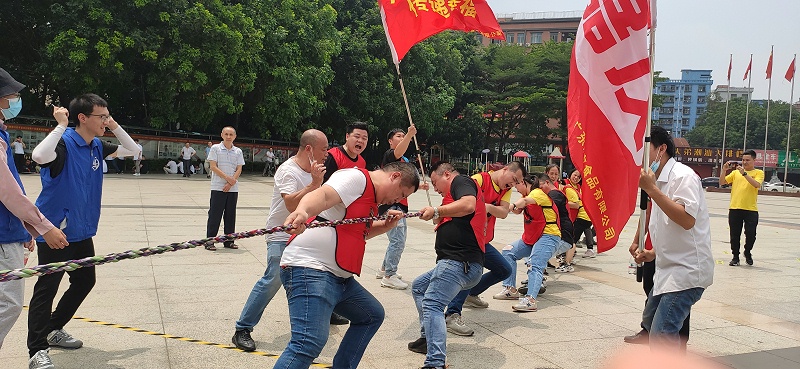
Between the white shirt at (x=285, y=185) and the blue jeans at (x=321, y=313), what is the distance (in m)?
1.21

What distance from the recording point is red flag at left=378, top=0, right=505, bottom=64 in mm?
6277

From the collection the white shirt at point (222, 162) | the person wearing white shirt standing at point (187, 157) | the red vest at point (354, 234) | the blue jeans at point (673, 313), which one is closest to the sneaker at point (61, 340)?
the red vest at point (354, 234)

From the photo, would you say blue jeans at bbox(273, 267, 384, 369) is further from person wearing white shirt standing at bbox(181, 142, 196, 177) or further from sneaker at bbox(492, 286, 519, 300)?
person wearing white shirt standing at bbox(181, 142, 196, 177)

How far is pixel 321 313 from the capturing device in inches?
131

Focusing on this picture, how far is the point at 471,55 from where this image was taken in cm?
4628

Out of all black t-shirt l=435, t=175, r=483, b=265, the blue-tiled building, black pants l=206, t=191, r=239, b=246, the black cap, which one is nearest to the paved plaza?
black pants l=206, t=191, r=239, b=246

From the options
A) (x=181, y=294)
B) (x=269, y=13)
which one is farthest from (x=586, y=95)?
(x=269, y=13)

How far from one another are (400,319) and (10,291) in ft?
10.5

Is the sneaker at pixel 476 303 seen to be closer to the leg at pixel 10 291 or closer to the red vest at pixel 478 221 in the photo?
the red vest at pixel 478 221

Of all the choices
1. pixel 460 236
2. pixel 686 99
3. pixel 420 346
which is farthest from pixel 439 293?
pixel 686 99

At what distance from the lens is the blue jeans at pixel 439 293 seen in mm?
4137

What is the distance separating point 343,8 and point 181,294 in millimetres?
31145

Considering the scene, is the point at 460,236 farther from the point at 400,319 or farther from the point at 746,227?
the point at 746,227

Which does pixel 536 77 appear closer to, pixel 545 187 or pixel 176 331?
pixel 545 187
